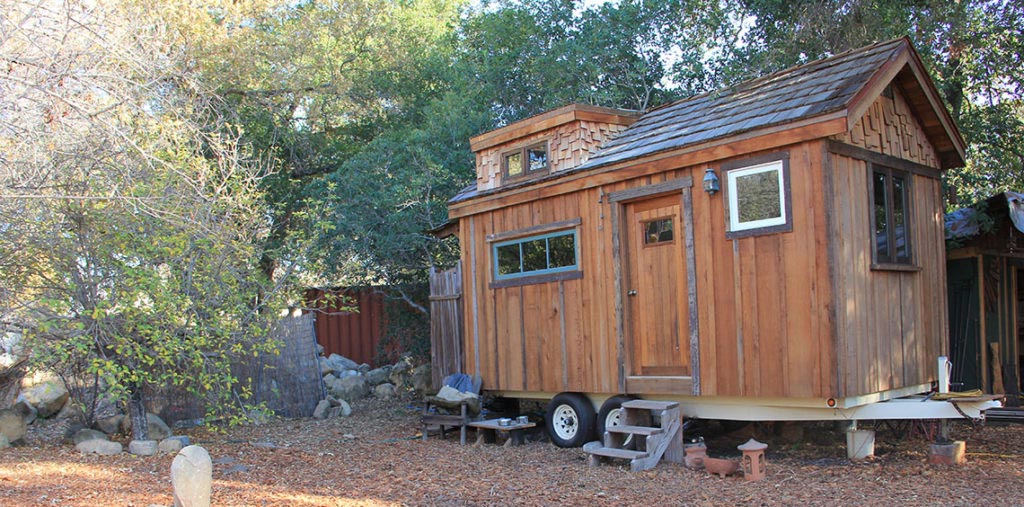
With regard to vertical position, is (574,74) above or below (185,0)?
below

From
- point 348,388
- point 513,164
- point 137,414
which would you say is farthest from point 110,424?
point 513,164

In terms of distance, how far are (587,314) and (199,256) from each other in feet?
14.8

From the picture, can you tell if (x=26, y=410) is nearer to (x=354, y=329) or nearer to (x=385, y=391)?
(x=385, y=391)

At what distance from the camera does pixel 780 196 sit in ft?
25.1

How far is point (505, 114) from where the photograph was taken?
57.9 feet

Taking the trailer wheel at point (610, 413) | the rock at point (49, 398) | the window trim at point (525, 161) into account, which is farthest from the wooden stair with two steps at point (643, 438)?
the rock at point (49, 398)

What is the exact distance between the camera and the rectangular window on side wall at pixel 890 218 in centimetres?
794

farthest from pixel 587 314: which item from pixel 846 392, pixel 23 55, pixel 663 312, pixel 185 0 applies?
pixel 185 0

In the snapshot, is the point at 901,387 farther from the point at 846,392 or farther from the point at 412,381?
the point at 412,381

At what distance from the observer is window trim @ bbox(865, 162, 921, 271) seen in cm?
781

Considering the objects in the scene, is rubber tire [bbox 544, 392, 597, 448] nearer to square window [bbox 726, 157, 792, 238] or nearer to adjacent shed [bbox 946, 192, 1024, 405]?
square window [bbox 726, 157, 792, 238]

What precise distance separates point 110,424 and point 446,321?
449 centimetres

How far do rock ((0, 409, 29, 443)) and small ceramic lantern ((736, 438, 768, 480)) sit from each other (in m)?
8.01

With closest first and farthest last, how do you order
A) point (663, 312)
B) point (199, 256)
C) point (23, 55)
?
point (23, 55), point (663, 312), point (199, 256)
